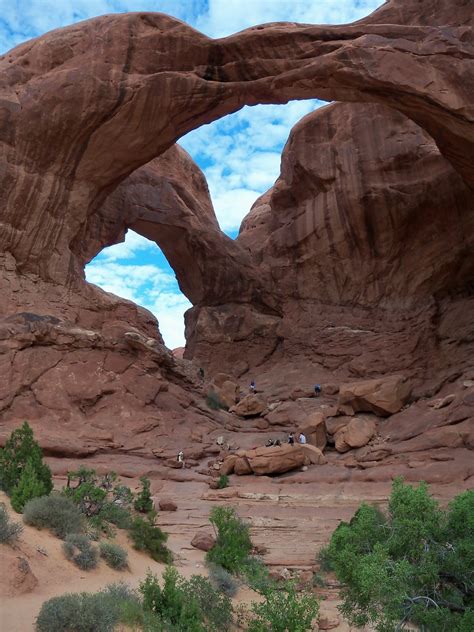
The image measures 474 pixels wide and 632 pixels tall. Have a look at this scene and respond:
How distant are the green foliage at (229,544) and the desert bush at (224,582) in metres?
0.81

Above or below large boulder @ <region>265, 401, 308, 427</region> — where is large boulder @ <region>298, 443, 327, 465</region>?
below

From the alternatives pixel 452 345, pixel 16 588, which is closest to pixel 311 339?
pixel 452 345

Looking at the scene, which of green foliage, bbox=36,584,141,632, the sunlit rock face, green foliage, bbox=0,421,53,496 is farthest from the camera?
the sunlit rock face

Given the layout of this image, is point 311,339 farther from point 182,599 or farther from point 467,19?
point 182,599

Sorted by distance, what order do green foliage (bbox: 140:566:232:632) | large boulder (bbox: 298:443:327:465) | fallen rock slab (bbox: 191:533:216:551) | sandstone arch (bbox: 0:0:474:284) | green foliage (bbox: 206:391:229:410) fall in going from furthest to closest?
green foliage (bbox: 206:391:229:410) → sandstone arch (bbox: 0:0:474:284) → large boulder (bbox: 298:443:327:465) → fallen rock slab (bbox: 191:533:216:551) → green foliage (bbox: 140:566:232:632)

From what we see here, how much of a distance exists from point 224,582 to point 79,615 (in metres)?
3.96

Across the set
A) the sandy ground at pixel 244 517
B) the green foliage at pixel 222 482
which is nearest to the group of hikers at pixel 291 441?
the sandy ground at pixel 244 517

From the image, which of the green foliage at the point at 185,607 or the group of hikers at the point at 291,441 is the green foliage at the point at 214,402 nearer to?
the group of hikers at the point at 291,441

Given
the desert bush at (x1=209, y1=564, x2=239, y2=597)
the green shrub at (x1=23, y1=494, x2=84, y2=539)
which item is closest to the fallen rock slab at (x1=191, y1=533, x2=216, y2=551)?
the desert bush at (x1=209, y1=564, x2=239, y2=597)

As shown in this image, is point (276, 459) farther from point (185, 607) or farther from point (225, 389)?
point (185, 607)

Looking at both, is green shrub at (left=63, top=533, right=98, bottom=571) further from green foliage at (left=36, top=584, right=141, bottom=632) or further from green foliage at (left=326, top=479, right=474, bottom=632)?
green foliage at (left=326, top=479, right=474, bottom=632)

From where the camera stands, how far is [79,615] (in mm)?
6547

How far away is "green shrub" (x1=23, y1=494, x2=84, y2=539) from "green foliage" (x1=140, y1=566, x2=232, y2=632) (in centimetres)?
260

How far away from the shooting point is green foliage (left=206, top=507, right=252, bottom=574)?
36.9 feet
